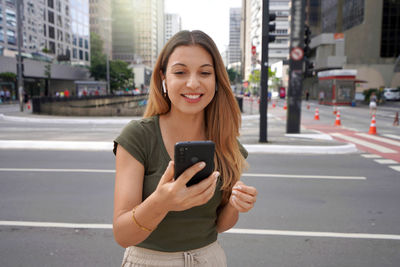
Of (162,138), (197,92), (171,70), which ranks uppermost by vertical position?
(171,70)

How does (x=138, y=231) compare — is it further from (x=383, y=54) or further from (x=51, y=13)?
(x=51, y=13)

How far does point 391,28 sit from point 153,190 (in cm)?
6293

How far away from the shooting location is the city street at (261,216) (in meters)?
3.64

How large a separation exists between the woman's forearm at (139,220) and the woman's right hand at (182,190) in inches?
1.6

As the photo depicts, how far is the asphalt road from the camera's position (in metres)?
3.63

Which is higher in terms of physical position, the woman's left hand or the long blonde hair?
the long blonde hair

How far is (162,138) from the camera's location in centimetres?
162

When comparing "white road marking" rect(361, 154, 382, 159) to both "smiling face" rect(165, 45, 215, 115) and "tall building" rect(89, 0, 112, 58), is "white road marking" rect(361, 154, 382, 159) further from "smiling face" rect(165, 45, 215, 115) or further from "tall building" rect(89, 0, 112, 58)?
"tall building" rect(89, 0, 112, 58)

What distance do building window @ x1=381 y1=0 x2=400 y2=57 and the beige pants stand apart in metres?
62.6

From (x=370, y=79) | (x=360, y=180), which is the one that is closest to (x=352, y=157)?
(x=360, y=180)

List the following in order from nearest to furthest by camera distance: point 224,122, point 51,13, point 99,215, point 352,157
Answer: point 224,122 < point 99,215 < point 352,157 < point 51,13

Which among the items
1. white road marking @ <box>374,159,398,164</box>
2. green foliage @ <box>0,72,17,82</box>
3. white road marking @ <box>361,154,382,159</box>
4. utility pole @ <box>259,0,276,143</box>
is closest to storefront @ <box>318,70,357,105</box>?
utility pole @ <box>259,0,276,143</box>

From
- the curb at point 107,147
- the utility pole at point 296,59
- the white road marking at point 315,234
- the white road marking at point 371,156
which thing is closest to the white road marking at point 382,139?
the curb at point 107,147

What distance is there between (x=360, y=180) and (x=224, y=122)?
604 centimetres
